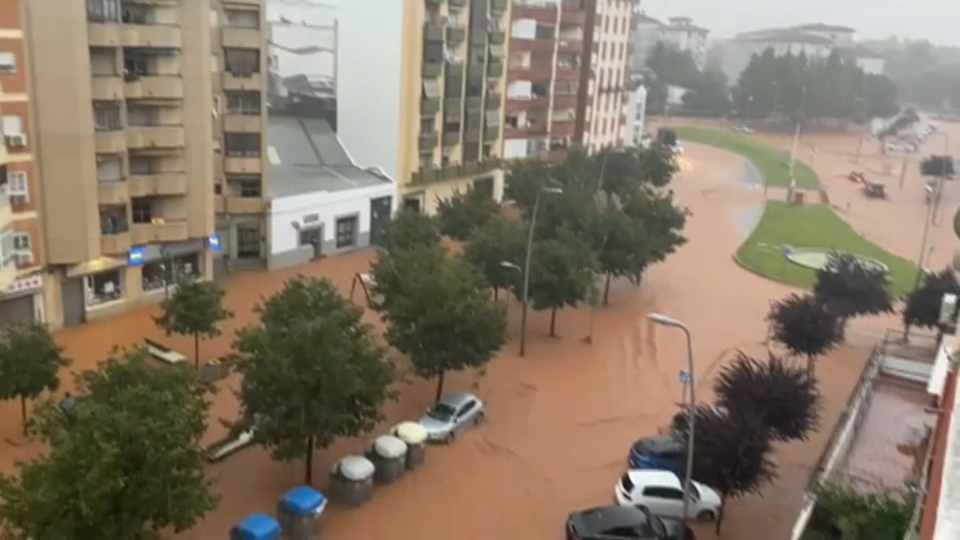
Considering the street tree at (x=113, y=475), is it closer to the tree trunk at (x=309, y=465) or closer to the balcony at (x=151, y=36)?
the tree trunk at (x=309, y=465)

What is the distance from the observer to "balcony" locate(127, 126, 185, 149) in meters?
30.3

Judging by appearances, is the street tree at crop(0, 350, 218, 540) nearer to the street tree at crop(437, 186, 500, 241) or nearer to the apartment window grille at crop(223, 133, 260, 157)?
the apartment window grille at crop(223, 133, 260, 157)

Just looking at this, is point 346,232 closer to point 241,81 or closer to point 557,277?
point 241,81

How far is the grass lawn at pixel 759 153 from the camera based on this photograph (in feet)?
248

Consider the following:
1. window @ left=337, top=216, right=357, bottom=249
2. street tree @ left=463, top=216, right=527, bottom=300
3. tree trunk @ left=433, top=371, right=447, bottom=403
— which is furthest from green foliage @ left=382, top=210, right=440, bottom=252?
tree trunk @ left=433, top=371, right=447, bottom=403

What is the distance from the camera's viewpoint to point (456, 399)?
2375 centimetres

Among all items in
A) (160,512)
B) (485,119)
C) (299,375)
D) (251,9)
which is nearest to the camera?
(160,512)

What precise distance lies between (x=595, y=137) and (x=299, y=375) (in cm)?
5034

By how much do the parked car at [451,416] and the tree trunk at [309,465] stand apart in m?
3.43

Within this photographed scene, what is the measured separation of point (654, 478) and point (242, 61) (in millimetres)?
25327

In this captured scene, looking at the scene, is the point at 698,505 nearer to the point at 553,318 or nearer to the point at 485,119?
the point at 553,318

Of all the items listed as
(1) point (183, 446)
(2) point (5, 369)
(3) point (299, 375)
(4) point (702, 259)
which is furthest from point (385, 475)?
(4) point (702, 259)

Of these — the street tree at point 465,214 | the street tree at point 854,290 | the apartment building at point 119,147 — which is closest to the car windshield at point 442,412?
the apartment building at point 119,147

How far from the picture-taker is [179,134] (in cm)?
3125
